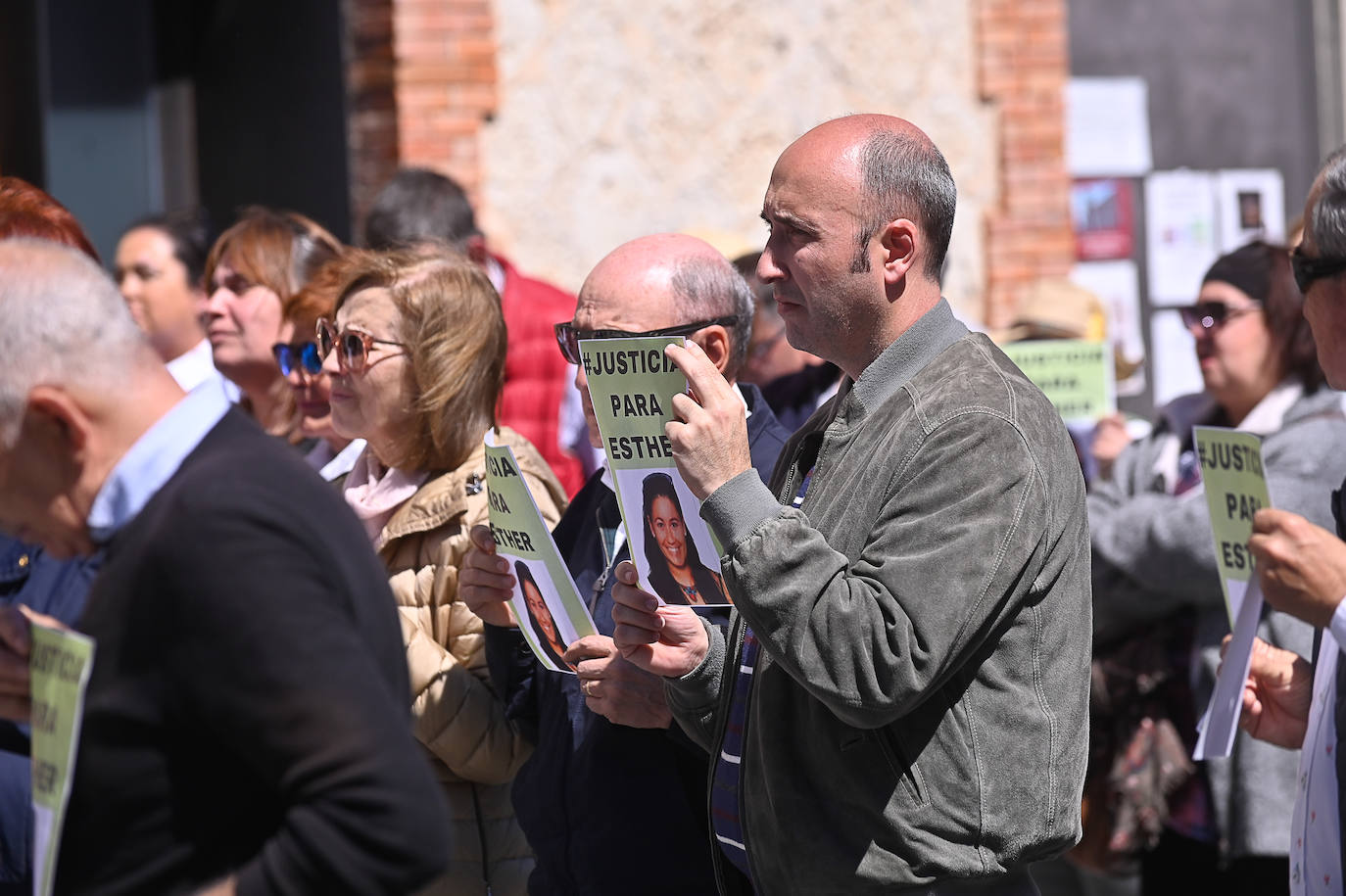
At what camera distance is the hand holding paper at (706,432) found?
2162 millimetres

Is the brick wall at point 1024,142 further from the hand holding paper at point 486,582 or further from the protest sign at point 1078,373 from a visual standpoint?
the hand holding paper at point 486,582

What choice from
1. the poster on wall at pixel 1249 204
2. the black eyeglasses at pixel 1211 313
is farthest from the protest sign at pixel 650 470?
the poster on wall at pixel 1249 204

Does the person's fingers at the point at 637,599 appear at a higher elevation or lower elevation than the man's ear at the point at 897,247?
lower

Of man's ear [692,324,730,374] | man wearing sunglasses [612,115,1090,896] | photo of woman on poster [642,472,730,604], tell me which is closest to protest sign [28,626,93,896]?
man wearing sunglasses [612,115,1090,896]

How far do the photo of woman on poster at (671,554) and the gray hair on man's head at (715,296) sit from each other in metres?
0.56

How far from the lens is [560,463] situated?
5.25 m

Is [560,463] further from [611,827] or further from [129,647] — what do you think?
[129,647]

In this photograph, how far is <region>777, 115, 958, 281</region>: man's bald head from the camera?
2.30m

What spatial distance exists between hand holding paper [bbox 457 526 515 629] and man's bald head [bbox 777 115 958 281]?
0.92 meters

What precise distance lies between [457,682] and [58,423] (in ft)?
4.85

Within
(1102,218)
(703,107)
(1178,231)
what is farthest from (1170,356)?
(703,107)

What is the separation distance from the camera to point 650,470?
7.80 feet

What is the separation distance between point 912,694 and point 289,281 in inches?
112

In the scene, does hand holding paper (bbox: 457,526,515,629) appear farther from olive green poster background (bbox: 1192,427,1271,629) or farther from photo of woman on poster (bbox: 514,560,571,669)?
olive green poster background (bbox: 1192,427,1271,629)
